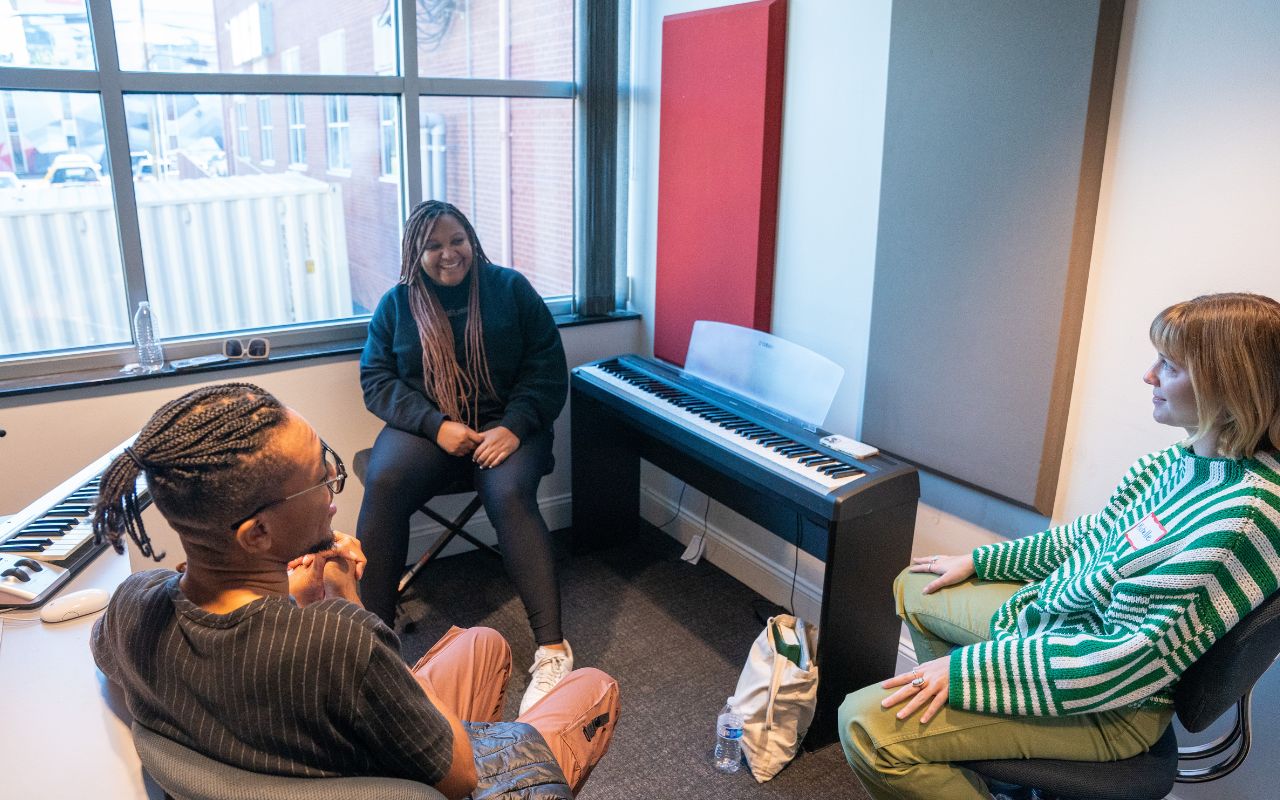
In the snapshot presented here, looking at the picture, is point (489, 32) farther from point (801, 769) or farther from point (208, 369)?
point (801, 769)

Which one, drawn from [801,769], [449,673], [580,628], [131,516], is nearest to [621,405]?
[580,628]

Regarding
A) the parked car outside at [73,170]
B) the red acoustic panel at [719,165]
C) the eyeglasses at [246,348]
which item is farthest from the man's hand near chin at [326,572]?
the parked car outside at [73,170]

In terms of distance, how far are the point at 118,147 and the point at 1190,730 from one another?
3.06 metres

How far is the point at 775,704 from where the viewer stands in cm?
232

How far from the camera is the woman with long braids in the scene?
2.71 meters

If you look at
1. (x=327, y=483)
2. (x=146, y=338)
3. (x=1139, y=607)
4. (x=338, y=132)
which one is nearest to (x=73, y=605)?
(x=327, y=483)

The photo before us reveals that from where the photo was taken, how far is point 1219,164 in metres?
1.83

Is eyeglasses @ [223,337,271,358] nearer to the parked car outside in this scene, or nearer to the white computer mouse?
the parked car outside

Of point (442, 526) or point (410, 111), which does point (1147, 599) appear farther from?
point (410, 111)

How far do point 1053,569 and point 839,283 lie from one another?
1126 millimetres

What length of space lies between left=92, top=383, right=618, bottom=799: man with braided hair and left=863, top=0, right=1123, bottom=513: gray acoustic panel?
5.15ft

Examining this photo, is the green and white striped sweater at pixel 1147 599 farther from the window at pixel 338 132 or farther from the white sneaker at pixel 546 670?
the window at pixel 338 132

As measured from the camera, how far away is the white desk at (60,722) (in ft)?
3.74

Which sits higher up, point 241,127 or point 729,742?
point 241,127
